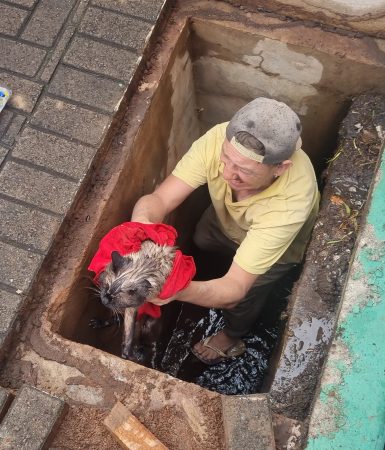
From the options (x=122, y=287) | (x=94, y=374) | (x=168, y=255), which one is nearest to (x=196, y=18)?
(x=168, y=255)

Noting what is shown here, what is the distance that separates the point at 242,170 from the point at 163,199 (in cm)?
75

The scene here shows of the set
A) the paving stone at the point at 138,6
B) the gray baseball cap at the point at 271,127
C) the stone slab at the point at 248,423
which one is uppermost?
the paving stone at the point at 138,6

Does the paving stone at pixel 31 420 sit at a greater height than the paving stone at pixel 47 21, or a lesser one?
Answer: lesser

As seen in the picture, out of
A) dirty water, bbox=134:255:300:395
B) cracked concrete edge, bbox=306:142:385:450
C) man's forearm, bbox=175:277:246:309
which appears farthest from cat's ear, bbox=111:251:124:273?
dirty water, bbox=134:255:300:395

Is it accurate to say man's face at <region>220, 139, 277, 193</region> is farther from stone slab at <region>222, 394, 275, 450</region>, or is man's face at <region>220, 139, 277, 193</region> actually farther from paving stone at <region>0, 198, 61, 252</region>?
stone slab at <region>222, 394, 275, 450</region>

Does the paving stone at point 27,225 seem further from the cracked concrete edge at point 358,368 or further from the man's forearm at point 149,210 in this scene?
the cracked concrete edge at point 358,368

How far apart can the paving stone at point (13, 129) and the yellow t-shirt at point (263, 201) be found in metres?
1.15

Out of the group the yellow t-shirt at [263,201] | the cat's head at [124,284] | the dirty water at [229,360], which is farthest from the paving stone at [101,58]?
the dirty water at [229,360]

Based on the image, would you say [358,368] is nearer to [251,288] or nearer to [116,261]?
[251,288]

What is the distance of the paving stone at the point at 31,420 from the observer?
300 centimetres

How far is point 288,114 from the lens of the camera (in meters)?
3.45

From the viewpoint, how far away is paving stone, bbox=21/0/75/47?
4.15m

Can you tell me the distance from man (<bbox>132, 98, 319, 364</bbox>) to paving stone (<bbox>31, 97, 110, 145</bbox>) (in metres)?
0.60

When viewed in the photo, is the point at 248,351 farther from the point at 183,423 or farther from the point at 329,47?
the point at 329,47
